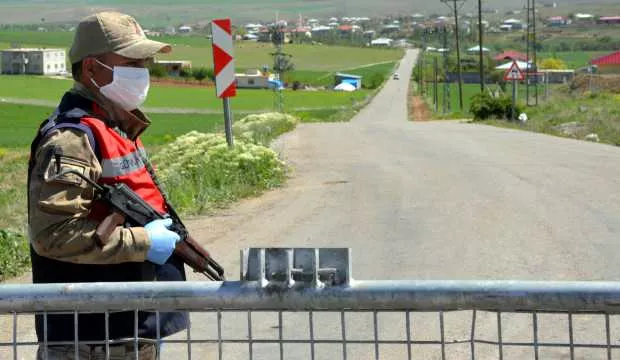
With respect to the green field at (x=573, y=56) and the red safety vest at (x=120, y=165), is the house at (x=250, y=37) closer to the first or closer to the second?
the green field at (x=573, y=56)

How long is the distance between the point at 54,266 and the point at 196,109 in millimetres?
78002

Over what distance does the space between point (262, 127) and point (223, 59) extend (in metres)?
12.7

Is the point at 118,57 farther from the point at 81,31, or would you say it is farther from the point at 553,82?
the point at 553,82

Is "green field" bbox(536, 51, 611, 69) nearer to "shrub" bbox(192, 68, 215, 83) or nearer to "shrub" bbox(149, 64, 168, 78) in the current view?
"shrub" bbox(192, 68, 215, 83)

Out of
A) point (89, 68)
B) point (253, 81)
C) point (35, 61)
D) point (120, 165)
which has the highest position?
point (89, 68)

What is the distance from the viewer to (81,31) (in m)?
4.32

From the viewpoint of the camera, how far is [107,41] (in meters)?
4.29

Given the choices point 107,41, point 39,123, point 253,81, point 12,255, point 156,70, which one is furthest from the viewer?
point 253,81

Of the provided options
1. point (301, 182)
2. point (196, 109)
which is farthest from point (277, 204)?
point (196, 109)

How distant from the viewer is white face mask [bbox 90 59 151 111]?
429 centimetres

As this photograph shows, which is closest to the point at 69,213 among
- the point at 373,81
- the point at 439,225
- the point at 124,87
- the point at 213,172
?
the point at 124,87

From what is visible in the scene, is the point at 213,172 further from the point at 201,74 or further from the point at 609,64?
the point at 201,74

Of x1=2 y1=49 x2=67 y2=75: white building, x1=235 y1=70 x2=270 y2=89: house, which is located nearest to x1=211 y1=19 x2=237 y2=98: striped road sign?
x1=235 y1=70 x2=270 y2=89: house

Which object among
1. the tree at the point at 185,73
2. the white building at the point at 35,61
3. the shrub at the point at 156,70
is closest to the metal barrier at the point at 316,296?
the shrub at the point at 156,70
